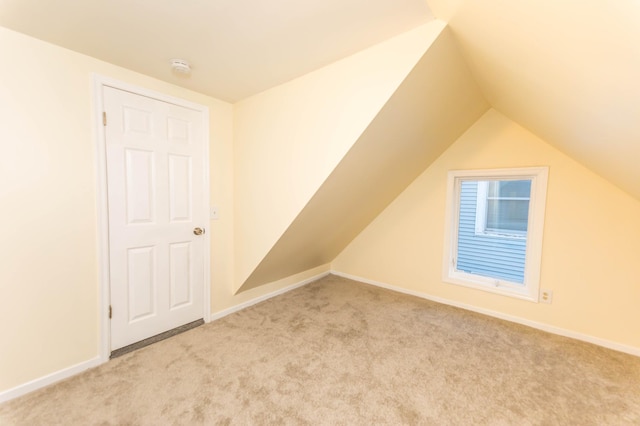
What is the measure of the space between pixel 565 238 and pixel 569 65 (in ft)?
6.02

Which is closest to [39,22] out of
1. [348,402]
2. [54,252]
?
[54,252]

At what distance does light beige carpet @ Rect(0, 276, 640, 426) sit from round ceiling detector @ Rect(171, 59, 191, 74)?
2150 millimetres

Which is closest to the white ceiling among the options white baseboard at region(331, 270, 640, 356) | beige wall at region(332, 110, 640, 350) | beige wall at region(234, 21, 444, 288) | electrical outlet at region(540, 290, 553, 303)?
beige wall at region(234, 21, 444, 288)

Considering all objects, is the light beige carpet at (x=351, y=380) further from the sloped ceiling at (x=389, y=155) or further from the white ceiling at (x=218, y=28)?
the white ceiling at (x=218, y=28)

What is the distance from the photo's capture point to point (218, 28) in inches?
56.9

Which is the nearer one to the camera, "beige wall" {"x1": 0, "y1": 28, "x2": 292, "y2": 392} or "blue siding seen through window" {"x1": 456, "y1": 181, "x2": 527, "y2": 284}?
"beige wall" {"x1": 0, "y1": 28, "x2": 292, "y2": 392}

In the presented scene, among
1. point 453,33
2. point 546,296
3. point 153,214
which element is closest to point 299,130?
point 453,33

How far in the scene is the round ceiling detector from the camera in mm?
1772

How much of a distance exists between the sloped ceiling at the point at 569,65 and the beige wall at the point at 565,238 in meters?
0.28

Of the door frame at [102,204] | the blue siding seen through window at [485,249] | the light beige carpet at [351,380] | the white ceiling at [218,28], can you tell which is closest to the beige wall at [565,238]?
the light beige carpet at [351,380]

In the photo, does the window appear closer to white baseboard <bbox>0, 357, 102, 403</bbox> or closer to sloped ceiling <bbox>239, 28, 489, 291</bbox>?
sloped ceiling <bbox>239, 28, 489, 291</bbox>

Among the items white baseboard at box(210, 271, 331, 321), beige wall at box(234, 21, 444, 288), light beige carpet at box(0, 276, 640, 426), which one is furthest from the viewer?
white baseboard at box(210, 271, 331, 321)

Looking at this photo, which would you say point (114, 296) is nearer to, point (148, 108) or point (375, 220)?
point (148, 108)

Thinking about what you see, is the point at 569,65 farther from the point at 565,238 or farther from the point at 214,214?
the point at 214,214
